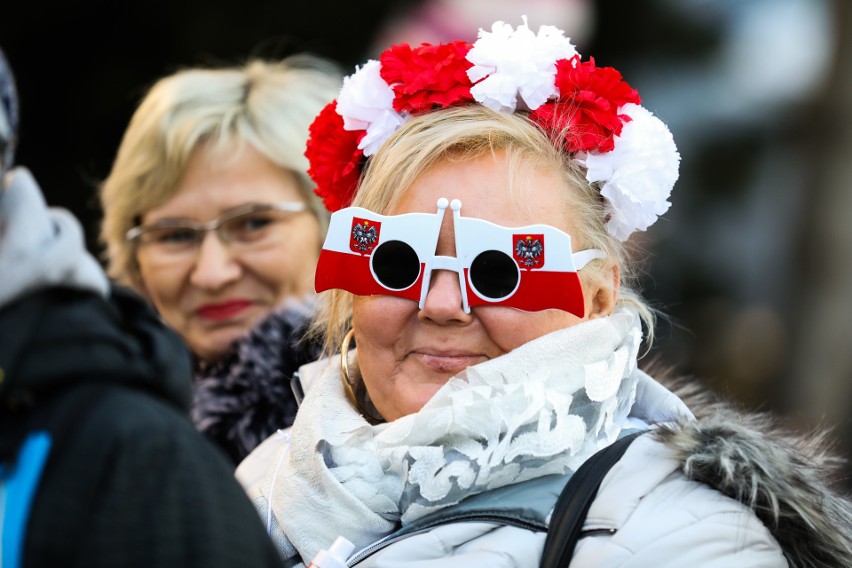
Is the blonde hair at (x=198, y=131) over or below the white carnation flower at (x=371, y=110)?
below

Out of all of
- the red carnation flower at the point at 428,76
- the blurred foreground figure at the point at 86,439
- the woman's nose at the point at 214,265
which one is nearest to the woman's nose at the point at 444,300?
the red carnation flower at the point at 428,76

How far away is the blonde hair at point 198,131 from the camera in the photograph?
11.1ft

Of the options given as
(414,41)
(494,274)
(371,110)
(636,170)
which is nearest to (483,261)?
(494,274)

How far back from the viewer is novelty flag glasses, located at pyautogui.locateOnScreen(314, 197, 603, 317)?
7.25 ft

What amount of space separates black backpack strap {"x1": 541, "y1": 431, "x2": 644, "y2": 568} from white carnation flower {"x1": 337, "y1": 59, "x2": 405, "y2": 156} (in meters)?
0.91

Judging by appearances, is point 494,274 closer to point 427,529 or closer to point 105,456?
point 427,529

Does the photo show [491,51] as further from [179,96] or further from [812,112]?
[812,112]

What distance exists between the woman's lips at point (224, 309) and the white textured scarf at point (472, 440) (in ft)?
3.81

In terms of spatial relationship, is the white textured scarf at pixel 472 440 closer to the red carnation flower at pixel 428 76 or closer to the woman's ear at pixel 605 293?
the woman's ear at pixel 605 293

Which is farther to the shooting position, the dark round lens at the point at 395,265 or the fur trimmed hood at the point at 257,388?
the fur trimmed hood at the point at 257,388

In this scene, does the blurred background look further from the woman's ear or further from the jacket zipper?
the jacket zipper

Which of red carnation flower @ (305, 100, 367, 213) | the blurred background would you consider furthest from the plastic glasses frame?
the blurred background

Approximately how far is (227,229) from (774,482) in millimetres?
1956

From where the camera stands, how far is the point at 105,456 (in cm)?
122
